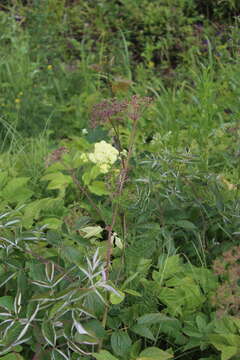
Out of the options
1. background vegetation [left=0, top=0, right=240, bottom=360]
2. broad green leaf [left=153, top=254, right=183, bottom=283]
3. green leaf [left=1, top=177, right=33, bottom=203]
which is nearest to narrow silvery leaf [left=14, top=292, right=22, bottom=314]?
background vegetation [left=0, top=0, right=240, bottom=360]

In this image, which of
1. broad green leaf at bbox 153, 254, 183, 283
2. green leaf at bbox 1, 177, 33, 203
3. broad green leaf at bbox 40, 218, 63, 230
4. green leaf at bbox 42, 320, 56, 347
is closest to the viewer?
green leaf at bbox 42, 320, 56, 347

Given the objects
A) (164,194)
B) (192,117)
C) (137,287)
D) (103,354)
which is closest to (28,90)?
(192,117)

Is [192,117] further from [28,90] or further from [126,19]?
[126,19]

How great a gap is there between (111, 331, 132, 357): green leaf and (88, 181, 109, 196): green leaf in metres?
1.01

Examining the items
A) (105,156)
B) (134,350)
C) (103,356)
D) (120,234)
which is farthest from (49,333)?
(105,156)

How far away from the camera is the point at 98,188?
2.56 m

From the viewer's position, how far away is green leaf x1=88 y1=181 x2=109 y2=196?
2.54 metres

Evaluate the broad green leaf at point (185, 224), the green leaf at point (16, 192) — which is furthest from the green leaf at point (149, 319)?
the green leaf at point (16, 192)

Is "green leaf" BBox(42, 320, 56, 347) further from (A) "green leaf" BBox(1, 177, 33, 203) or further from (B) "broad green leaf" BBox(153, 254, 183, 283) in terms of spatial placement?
(A) "green leaf" BBox(1, 177, 33, 203)

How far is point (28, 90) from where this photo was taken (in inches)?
155

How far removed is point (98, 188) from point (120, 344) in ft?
3.59

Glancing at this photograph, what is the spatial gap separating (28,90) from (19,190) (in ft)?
5.66

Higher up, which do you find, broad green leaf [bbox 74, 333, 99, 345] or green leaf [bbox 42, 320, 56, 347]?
green leaf [bbox 42, 320, 56, 347]

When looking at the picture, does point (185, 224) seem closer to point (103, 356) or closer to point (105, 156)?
point (105, 156)
